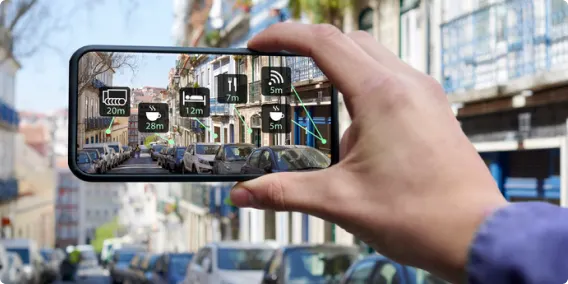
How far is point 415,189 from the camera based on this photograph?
1.65 m

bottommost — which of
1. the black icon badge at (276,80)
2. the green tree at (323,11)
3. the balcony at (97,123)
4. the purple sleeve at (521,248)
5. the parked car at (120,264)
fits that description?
the parked car at (120,264)

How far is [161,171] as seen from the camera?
104 inches

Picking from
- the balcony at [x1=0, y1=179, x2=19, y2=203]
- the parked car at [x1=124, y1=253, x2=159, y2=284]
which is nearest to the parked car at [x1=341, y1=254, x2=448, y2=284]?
the parked car at [x1=124, y1=253, x2=159, y2=284]

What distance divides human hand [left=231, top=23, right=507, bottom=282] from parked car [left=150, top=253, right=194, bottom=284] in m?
21.8

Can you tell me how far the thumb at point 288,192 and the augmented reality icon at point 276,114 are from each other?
0.49 m

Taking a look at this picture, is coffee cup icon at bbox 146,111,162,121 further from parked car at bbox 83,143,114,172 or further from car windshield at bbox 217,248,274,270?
car windshield at bbox 217,248,274,270

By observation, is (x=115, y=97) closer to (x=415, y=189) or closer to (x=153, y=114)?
(x=153, y=114)

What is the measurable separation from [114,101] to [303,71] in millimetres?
490

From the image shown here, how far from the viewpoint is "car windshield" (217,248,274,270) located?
17.2 metres

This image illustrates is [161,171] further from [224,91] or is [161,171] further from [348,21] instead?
[348,21]

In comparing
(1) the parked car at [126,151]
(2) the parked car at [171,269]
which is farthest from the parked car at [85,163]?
(2) the parked car at [171,269]

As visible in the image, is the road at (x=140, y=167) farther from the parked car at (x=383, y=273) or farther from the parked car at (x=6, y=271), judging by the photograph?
the parked car at (x=6, y=271)

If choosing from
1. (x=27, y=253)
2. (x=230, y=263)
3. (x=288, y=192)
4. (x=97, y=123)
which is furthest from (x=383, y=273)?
(x=27, y=253)

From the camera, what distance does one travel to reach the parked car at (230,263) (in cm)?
1653
